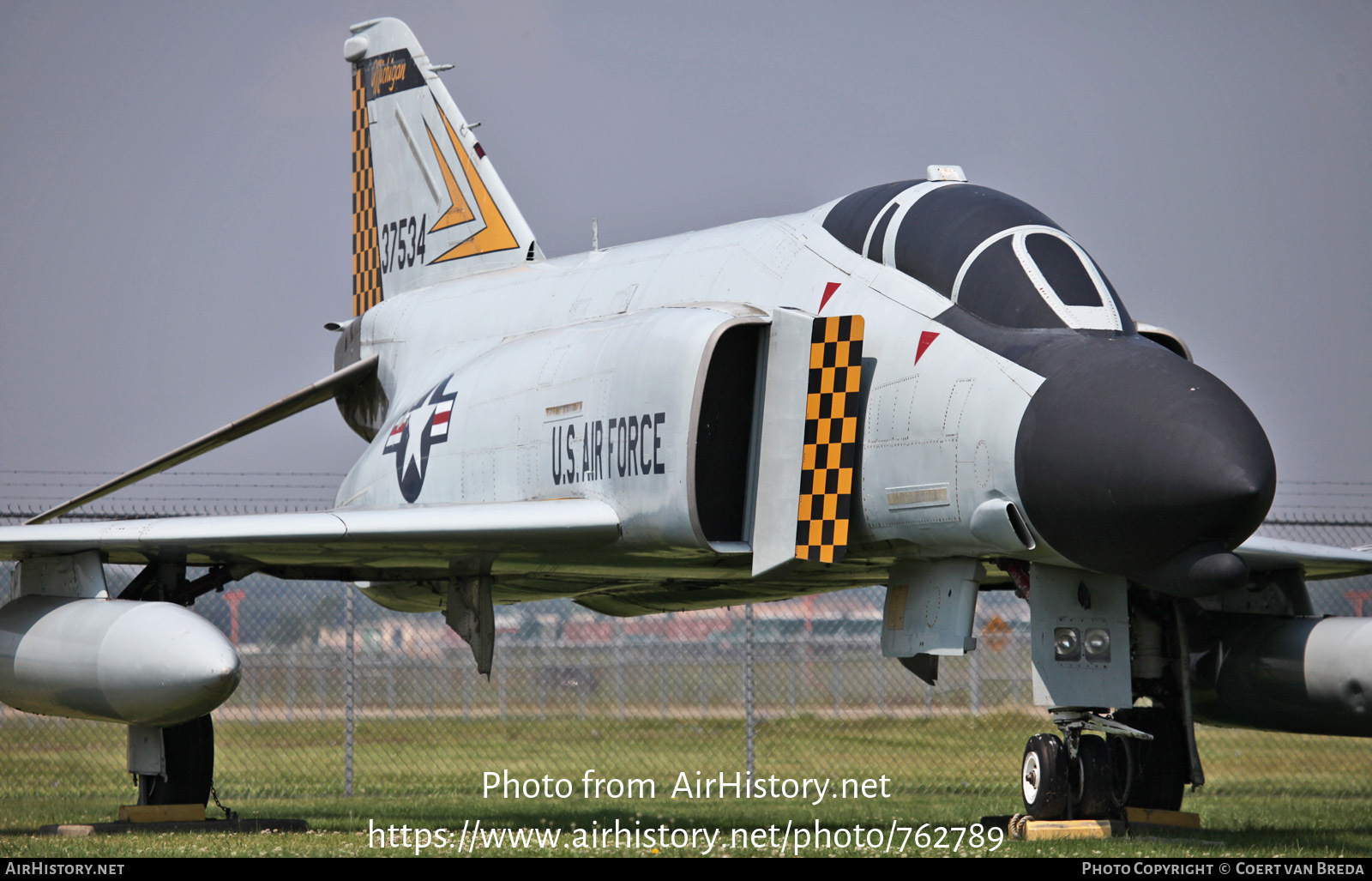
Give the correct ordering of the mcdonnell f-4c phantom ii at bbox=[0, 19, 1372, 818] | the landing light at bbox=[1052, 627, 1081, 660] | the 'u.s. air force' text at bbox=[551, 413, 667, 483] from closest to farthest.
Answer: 1. the mcdonnell f-4c phantom ii at bbox=[0, 19, 1372, 818]
2. the landing light at bbox=[1052, 627, 1081, 660]
3. the 'u.s. air force' text at bbox=[551, 413, 667, 483]

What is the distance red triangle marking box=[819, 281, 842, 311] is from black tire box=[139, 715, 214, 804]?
498 centimetres

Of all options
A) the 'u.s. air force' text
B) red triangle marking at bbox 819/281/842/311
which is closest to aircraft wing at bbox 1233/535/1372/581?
red triangle marking at bbox 819/281/842/311

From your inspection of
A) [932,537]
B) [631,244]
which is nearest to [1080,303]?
[932,537]

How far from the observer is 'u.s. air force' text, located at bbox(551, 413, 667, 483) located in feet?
26.7

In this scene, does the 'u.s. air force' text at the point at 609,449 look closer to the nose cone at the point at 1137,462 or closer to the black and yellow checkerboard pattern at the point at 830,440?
the black and yellow checkerboard pattern at the point at 830,440

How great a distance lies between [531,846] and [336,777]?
7.14 metres

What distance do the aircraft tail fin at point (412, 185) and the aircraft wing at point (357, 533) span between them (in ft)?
12.4

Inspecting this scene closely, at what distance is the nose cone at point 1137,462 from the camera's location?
20.9 feet

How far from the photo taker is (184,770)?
1007 centimetres

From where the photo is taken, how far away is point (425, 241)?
43.1ft

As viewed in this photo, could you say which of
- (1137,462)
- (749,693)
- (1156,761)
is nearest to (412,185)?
(749,693)

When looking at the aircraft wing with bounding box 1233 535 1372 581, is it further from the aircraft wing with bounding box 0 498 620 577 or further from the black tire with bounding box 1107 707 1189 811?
the aircraft wing with bounding box 0 498 620 577

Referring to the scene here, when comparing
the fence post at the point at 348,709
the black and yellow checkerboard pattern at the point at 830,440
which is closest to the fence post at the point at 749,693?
the fence post at the point at 348,709

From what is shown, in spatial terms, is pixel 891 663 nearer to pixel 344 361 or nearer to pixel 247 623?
pixel 247 623
